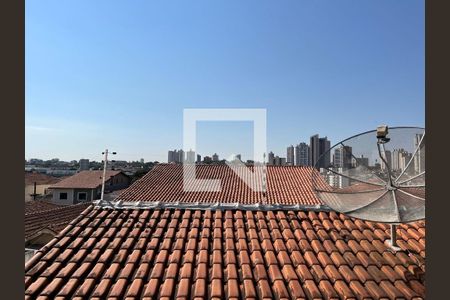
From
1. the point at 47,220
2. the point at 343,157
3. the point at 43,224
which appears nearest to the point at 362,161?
the point at 343,157

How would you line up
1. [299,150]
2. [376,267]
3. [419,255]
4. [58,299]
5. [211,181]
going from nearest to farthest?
[58,299] < [376,267] < [419,255] < [211,181] < [299,150]

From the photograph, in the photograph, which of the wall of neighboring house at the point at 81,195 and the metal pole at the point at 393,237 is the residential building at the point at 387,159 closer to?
the metal pole at the point at 393,237

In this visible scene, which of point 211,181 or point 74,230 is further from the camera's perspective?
point 211,181

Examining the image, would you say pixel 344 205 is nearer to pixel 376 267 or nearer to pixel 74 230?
pixel 376 267

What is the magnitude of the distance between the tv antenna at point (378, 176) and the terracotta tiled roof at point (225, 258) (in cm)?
54

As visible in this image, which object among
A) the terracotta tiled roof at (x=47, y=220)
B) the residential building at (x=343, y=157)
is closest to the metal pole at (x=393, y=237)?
the residential building at (x=343, y=157)

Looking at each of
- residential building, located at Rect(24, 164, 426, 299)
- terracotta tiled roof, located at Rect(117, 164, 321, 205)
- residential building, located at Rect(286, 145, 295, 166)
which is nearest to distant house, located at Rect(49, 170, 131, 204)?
terracotta tiled roof, located at Rect(117, 164, 321, 205)

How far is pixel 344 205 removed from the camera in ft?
16.9

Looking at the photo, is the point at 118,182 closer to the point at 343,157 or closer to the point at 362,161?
the point at 343,157

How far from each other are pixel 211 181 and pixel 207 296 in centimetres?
1533

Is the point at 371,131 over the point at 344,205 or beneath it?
over

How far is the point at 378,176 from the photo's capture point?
17.8 ft

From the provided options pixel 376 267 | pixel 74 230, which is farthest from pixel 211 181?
pixel 376 267

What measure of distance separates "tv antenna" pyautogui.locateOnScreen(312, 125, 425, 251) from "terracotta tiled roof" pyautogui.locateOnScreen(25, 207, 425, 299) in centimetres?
54
